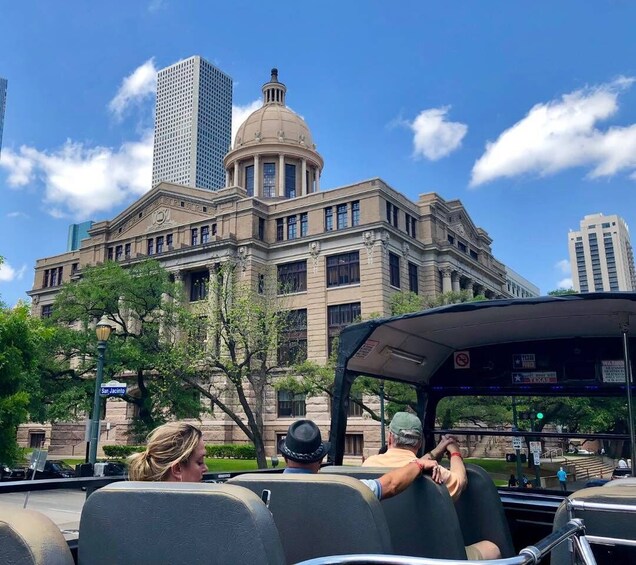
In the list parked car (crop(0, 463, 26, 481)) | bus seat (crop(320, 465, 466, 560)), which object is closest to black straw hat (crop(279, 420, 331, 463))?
bus seat (crop(320, 465, 466, 560))

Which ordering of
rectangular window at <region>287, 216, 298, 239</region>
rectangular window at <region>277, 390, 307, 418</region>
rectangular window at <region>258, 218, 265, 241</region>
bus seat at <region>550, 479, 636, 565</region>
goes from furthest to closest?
rectangular window at <region>258, 218, 265, 241</region> → rectangular window at <region>287, 216, 298, 239</region> → rectangular window at <region>277, 390, 307, 418</region> → bus seat at <region>550, 479, 636, 565</region>

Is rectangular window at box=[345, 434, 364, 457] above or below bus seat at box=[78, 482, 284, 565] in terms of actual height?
below

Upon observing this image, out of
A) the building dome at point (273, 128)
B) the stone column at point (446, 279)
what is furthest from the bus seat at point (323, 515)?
the building dome at point (273, 128)

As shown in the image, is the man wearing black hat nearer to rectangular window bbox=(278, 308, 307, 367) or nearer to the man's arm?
the man's arm

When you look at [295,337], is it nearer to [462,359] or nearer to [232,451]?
[232,451]

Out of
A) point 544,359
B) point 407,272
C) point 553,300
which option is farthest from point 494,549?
point 407,272

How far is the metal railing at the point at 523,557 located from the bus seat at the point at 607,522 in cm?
29

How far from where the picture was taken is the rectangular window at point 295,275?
46181 mm

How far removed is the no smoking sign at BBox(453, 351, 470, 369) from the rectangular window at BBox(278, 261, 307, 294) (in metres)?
37.9

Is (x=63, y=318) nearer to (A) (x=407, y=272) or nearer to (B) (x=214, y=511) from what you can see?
(A) (x=407, y=272)

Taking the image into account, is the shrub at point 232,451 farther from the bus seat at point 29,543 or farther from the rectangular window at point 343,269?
the bus seat at point 29,543

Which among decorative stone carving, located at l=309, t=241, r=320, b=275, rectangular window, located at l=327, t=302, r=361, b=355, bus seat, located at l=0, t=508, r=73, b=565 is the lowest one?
bus seat, located at l=0, t=508, r=73, b=565

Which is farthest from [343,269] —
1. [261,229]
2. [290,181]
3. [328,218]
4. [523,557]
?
[523,557]

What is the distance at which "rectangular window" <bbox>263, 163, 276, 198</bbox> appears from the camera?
59.2 m
